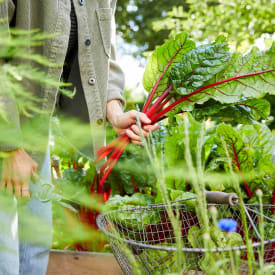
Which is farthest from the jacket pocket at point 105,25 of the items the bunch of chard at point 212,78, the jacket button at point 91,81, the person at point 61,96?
the bunch of chard at point 212,78

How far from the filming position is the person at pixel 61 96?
87cm

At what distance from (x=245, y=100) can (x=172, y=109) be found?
24 cm

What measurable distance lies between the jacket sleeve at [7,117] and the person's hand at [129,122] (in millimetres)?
342

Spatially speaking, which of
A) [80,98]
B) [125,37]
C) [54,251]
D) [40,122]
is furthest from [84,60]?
[125,37]

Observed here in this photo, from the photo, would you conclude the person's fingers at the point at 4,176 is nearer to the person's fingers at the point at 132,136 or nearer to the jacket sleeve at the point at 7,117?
the jacket sleeve at the point at 7,117

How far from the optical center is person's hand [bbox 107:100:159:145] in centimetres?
96

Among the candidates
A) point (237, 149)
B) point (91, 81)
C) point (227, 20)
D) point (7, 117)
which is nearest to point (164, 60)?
point (91, 81)

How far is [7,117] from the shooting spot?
27.8 inches

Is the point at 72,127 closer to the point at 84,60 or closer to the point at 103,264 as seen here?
the point at 84,60

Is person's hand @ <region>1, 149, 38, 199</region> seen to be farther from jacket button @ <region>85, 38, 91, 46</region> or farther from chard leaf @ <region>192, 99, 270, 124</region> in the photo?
chard leaf @ <region>192, 99, 270, 124</region>

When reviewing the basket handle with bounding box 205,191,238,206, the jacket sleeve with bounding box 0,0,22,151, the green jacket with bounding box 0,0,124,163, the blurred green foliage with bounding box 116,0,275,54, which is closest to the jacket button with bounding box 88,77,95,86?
the green jacket with bounding box 0,0,124,163

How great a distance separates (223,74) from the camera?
1.04 meters

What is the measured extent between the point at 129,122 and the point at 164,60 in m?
0.28

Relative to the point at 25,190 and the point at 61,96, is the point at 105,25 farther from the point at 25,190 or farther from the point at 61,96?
the point at 25,190
